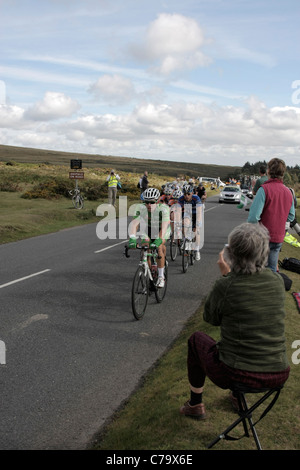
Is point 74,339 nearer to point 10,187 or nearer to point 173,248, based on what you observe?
point 173,248

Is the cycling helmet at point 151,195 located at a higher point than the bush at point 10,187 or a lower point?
higher

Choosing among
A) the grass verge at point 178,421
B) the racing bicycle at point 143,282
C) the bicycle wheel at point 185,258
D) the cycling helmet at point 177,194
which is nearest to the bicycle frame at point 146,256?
the racing bicycle at point 143,282

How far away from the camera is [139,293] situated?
7.30 meters

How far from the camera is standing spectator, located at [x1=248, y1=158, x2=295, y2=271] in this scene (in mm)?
6512

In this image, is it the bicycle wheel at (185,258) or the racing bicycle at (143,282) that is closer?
the racing bicycle at (143,282)

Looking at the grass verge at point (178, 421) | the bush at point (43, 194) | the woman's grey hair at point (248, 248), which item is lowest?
the grass verge at point (178, 421)

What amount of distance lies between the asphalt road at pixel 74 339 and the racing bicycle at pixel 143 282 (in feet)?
0.64

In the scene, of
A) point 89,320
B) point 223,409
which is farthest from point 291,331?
point 89,320

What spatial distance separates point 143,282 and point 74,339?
5.44 feet

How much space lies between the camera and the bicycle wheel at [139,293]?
704 cm

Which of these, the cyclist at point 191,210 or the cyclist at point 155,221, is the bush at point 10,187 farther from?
the cyclist at point 155,221
